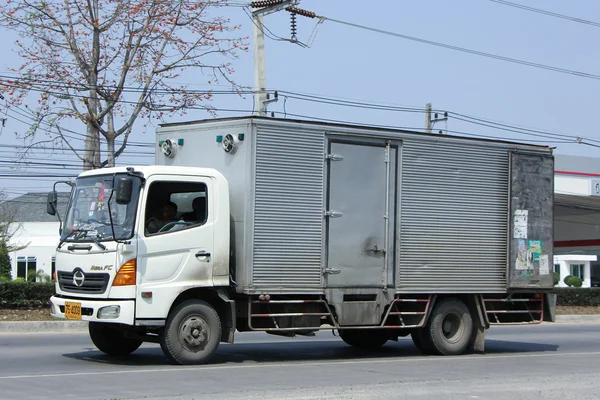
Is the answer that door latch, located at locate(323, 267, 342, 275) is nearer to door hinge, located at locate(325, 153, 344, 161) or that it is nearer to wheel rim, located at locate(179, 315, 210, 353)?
door hinge, located at locate(325, 153, 344, 161)

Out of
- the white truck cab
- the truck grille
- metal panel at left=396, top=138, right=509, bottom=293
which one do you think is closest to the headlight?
the white truck cab

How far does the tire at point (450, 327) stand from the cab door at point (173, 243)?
4019mm

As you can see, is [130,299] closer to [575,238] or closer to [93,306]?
[93,306]

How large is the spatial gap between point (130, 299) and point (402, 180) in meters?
4.59

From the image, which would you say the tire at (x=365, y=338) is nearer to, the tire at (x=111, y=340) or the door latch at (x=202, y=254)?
the tire at (x=111, y=340)

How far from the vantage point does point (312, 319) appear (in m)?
13.1

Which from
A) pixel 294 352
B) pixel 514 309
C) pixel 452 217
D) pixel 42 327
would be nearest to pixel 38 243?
pixel 42 327

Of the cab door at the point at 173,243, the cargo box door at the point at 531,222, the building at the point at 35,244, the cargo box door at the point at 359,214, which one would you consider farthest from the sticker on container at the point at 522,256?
the building at the point at 35,244

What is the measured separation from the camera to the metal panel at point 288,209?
1248 cm

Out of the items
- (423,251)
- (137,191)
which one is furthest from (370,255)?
(137,191)

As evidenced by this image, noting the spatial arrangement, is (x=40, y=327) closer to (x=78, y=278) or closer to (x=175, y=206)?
(x=78, y=278)

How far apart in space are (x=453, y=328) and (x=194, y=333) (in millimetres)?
4657

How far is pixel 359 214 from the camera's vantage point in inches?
530

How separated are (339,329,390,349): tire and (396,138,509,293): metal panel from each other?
5.44ft
